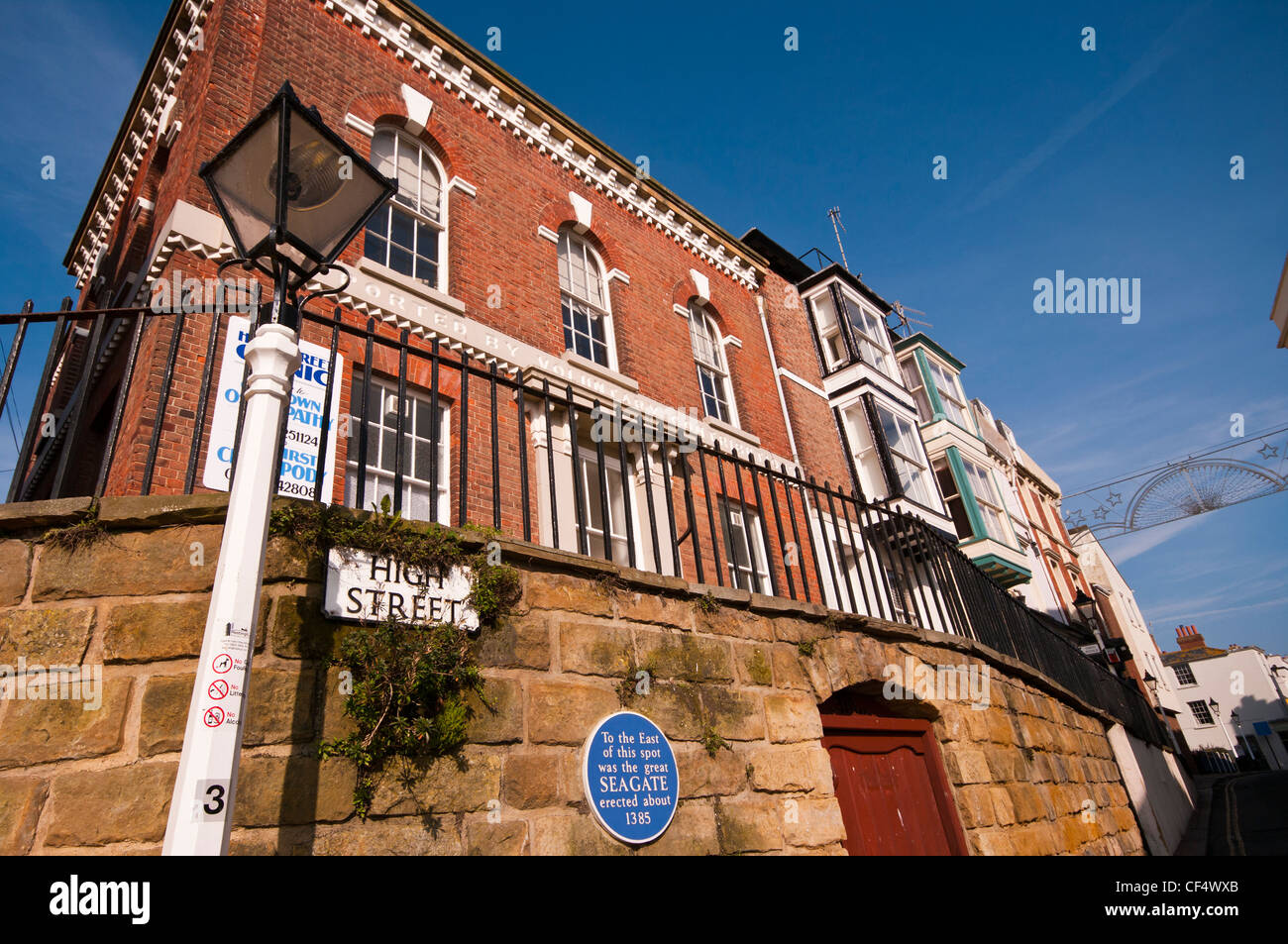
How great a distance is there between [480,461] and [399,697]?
183 inches

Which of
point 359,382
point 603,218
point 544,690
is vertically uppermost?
point 603,218

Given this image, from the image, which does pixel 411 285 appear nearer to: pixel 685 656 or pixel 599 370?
pixel 599 370

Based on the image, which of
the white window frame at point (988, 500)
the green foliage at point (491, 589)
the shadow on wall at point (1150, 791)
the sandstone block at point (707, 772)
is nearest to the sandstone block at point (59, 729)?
the green foliage at point (491, 589)

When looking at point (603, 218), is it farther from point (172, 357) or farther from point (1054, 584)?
point (1054, 584)

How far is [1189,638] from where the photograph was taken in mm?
47625

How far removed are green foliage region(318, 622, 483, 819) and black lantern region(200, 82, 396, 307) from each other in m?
1.61

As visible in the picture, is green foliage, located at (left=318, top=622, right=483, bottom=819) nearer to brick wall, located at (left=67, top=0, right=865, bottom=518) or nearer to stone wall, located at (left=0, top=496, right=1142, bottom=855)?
stone wall, located at (left=0, top=496, right=1142, bottom=855)

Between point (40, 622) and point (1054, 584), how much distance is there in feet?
91.9

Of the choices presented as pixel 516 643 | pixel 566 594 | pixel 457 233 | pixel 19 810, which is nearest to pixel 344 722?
pixel 516 643

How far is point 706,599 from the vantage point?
4719 mm

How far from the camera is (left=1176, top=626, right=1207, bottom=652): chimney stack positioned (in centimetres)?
4762

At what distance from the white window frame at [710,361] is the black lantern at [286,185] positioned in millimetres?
9120

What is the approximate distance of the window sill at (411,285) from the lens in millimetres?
7598
